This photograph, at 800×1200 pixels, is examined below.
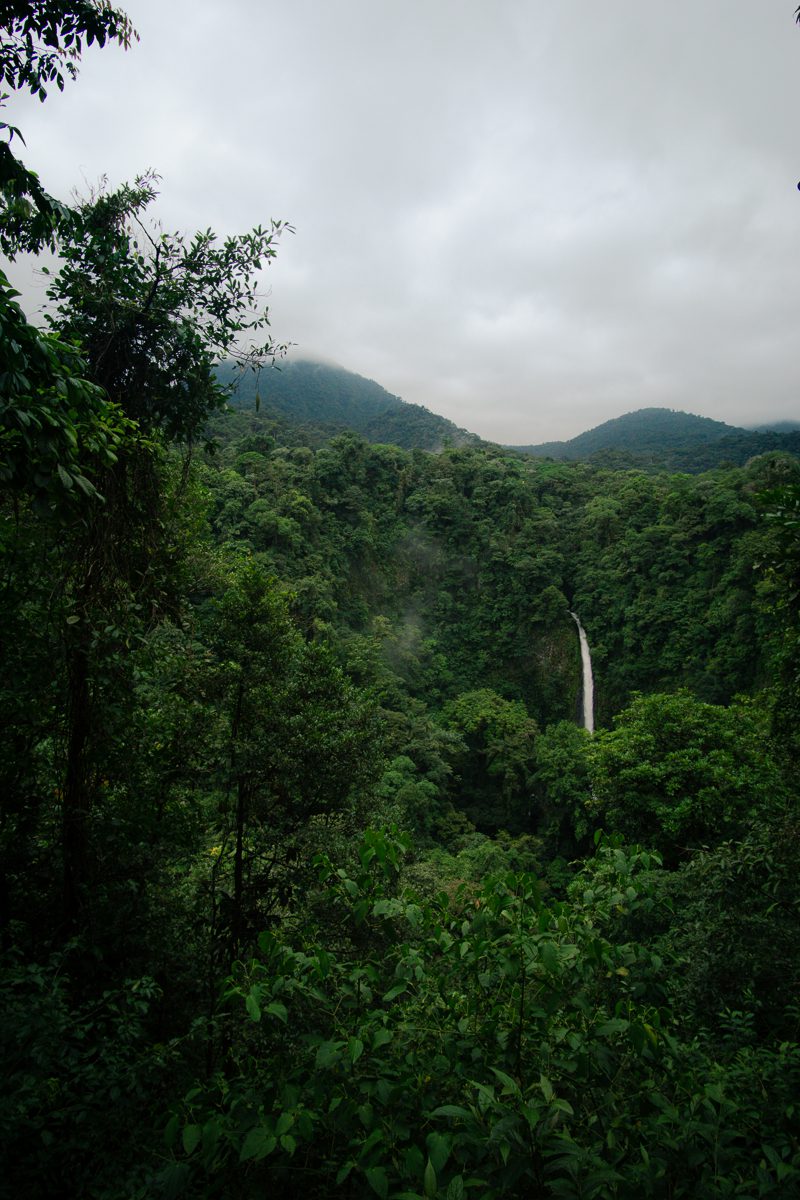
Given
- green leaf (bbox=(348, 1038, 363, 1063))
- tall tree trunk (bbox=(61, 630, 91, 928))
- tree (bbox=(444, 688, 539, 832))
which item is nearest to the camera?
green leaf (bbox=(348, 1038, 363, 1063))

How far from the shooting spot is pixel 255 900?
620cm

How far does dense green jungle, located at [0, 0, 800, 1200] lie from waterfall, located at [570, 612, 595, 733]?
15688 mm

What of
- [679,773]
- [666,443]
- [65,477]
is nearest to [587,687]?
[679,773]

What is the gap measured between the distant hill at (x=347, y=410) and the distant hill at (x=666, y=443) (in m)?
13.8

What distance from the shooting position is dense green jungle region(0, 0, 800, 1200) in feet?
4.44

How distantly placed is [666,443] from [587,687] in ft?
206

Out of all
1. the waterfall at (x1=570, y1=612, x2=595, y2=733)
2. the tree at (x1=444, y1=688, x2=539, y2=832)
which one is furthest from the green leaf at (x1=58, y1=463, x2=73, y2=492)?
the waterfall at (x1=570, y1=612, x2=595, y2=733)

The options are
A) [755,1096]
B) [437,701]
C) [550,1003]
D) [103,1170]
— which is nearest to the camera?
[550,1003]

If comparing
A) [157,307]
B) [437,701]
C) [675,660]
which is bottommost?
[437,701]

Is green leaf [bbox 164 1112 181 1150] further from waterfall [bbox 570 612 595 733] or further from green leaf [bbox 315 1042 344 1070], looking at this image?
waterfall [bbox 570 612 595 733]

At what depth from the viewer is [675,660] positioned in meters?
24.0

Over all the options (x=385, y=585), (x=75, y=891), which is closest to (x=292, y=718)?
(x=75, y=891)

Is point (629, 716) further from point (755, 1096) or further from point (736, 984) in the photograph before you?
point (755, 1096)

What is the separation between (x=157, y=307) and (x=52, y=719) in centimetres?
318
